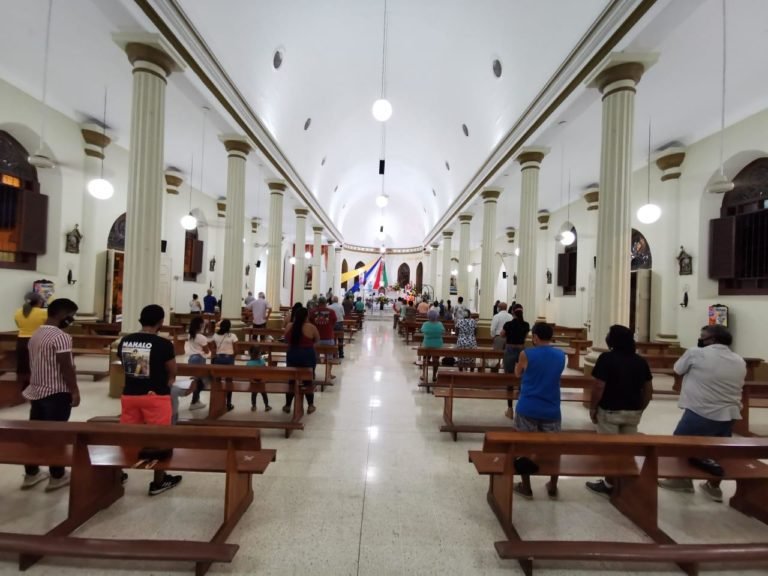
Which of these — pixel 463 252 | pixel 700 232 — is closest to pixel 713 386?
pixel 700 232

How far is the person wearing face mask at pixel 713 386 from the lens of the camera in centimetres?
316

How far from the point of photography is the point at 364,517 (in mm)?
2846

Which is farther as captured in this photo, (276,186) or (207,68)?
(276,186)

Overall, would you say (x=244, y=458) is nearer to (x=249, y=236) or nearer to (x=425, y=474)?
(x=425, y=474)

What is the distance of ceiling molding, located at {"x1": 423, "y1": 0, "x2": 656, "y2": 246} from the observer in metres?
5.05

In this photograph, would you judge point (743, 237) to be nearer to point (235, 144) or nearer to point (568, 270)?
point (568, 270)

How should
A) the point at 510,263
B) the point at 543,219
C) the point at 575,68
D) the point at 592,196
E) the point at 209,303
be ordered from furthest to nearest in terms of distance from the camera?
1. the point at 510,263
2. the point at 543,219
3. the point at 209,303
4. the point at 592,196
5. the point at 575,68

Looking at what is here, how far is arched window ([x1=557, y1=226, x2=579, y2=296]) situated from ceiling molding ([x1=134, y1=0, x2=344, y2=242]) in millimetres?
11325

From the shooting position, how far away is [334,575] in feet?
7.41

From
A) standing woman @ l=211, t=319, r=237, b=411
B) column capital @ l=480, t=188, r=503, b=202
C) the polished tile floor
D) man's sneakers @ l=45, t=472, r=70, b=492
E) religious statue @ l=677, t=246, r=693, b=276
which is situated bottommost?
the polished tile floor

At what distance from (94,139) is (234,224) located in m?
4.47

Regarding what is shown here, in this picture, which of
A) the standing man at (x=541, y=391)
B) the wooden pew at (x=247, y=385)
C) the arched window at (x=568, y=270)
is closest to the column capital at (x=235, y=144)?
the wooden pew at (x=247, y=385)

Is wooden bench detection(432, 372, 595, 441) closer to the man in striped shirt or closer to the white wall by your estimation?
the man in striped shirt

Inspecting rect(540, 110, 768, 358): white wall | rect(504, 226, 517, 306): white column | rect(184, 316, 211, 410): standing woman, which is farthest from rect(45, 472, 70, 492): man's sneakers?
rect(504, 226, 517, 306): white column
